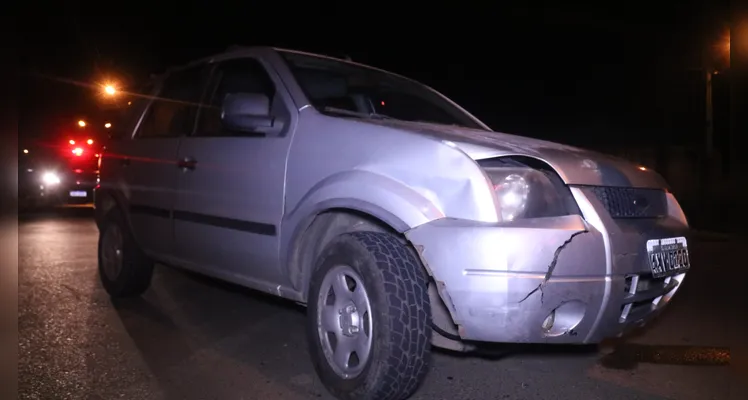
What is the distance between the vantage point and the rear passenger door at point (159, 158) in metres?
4.25

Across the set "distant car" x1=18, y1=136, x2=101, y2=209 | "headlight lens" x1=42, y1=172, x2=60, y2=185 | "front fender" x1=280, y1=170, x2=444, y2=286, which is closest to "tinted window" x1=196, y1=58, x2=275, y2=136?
"front fender" x1=280, y1=170, x2=444, y2=286

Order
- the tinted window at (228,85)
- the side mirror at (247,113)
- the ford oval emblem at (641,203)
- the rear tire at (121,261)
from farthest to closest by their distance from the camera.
Answer: 1. the rear tire at (121,261)
2. the tinted window at (228,85)
3. the side mirror at (247,113)
4. the ford oval emblem at (641,203)

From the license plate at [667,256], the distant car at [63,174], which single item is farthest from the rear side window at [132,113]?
the distant car at [63,174]

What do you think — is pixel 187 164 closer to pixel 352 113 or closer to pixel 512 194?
pixel 352 113

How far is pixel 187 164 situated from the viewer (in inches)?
158

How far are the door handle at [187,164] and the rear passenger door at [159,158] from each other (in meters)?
0.08

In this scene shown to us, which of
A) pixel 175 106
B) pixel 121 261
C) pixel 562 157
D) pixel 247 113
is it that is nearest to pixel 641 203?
pixel 562 157

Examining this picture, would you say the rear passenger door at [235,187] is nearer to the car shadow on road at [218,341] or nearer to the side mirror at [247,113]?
the side mirror at [247,113]

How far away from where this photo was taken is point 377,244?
9.02ft

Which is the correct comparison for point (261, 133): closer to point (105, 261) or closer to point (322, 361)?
point (322, 361)

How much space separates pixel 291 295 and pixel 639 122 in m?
17.6

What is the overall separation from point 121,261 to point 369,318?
293 centimetres

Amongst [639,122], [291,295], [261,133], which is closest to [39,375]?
[291,295]

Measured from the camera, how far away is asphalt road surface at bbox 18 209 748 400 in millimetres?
3127
